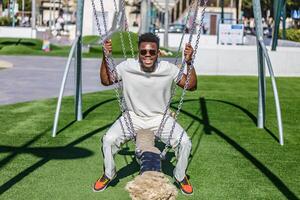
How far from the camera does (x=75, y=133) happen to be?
814cm

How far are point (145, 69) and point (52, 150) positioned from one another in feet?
7.15

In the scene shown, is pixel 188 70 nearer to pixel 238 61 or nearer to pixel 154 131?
pixel 154 131

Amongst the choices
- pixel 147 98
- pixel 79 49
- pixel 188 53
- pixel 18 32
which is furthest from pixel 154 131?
pixel 18 32

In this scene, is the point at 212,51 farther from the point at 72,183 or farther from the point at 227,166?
the point at 72,183

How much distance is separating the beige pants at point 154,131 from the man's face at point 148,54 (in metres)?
0.52

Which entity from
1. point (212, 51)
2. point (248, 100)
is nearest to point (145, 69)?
point (248, 100)

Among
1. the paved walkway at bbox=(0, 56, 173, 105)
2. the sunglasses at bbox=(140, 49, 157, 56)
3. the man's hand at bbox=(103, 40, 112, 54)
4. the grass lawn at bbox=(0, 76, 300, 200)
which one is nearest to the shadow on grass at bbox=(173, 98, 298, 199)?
the grass lawn at bbox=(0, 76, 300, 200)

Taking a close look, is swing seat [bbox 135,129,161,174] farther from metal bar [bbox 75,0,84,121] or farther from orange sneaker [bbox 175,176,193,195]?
metal bar [bbox 75,0,84,121]

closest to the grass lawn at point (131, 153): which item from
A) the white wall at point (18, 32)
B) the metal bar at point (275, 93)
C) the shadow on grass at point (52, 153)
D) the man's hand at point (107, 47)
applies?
the shadow on grass at point (52, 153)

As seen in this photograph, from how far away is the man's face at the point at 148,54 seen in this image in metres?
5.32

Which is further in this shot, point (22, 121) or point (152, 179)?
point (22, 121)

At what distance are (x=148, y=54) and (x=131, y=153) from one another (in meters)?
1.96

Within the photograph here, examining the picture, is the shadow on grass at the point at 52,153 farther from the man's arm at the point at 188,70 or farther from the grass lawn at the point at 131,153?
the man's arm at the point at 188,70

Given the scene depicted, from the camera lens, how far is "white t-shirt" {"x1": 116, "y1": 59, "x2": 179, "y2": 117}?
216 inches
